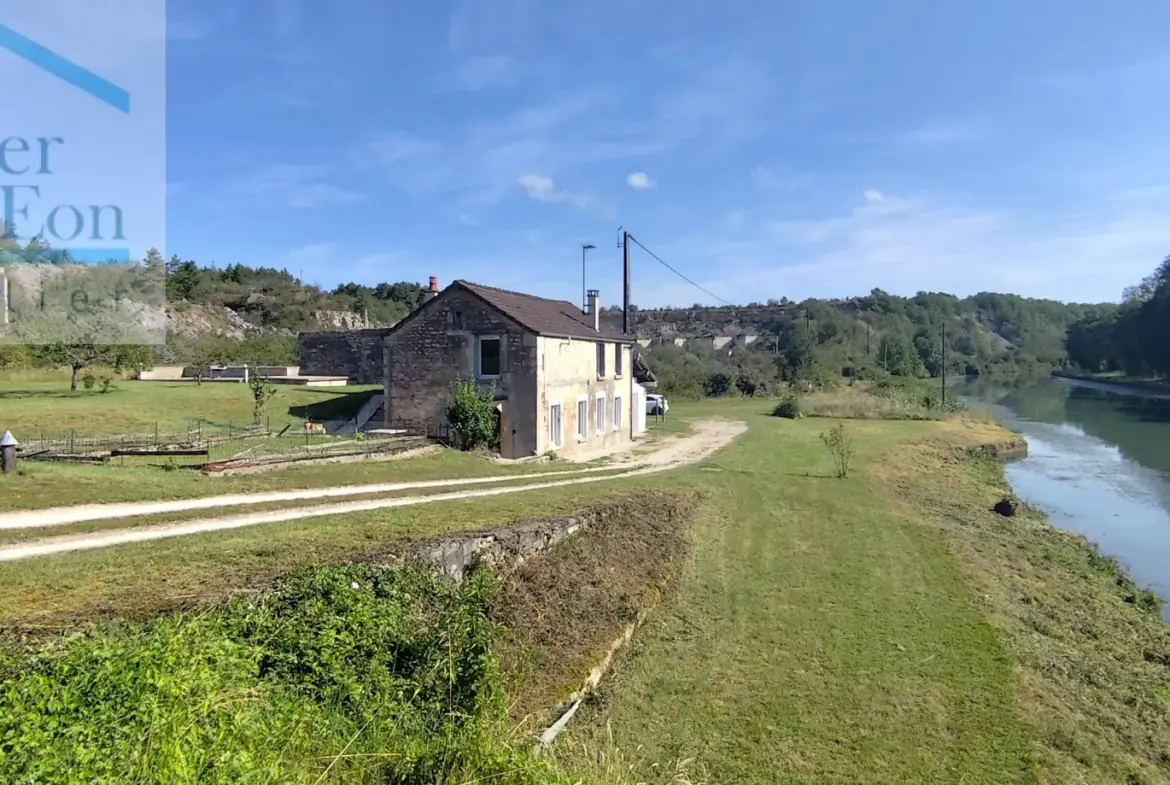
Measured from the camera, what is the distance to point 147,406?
2478 centimetres

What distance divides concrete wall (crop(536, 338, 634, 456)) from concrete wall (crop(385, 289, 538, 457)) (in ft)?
1.62

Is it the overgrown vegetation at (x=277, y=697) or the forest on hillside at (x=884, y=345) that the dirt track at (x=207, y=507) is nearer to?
the overgrown vegetation at (x=277, y=697)

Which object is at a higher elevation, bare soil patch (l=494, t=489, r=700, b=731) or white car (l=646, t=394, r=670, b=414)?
white car (l=646, t=394, r=670, b=414)

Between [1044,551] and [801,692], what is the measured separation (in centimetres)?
1048

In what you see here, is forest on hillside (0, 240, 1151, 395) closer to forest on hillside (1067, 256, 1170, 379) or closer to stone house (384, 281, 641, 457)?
forest on hillside (1067, 256, 1170, 379)

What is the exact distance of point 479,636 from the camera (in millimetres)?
7445

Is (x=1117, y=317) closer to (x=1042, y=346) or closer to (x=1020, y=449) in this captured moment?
(x=1042, y=346)

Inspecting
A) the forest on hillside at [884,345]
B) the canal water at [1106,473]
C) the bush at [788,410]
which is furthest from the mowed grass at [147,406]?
the forest on hillside at [884,345]

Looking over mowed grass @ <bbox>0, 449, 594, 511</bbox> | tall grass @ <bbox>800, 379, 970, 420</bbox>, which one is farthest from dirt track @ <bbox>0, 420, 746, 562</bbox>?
tall grass @ <bbox>800, 379, 970, 420</bbox>

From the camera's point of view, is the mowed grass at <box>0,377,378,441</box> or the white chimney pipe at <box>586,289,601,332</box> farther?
the white chimney pipe at <box>586,289,601,332</box>

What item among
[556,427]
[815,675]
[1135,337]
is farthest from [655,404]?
[1135,337]

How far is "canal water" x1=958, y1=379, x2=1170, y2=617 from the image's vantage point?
18.8 meters

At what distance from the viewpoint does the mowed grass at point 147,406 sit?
20.8 meters

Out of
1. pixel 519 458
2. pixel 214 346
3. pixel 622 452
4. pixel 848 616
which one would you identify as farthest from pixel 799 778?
pixel 214 346
